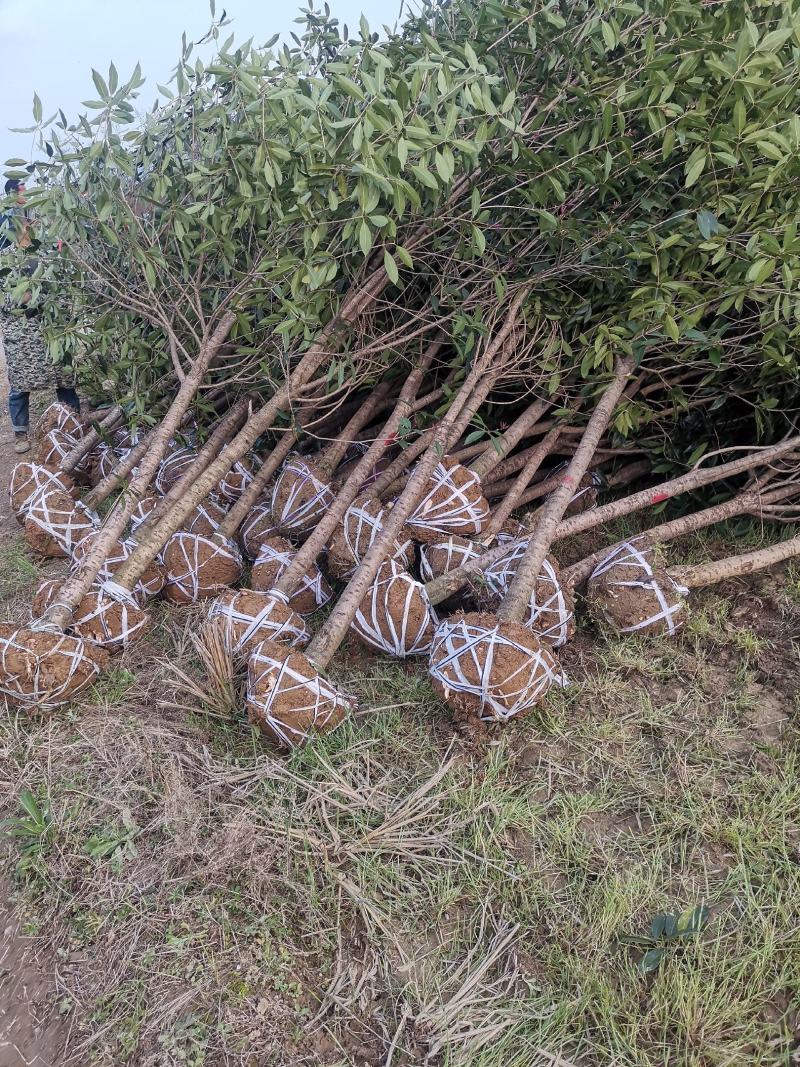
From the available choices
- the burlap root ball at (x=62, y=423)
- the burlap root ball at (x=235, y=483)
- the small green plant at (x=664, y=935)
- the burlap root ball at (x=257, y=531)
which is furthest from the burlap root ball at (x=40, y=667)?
the burlap root ball at (x=62, y=423)

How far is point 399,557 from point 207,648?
2.50ft

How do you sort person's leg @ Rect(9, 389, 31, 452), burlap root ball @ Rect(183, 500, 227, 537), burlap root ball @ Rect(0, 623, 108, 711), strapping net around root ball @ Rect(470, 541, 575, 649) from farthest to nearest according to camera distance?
1. person's leg @ Rect(9, 389, 31, 452)
2. burlap root ball @ Rect(183, 500, 227, 537)
3. strapping net around root ball @ Rect(470, 541, 575, 649)
4. burlap root ball @ Rect(0, 623, 108, 711)

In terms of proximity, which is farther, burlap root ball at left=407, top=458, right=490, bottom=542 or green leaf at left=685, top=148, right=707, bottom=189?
burlap root ball at left=407, top=458, right=490, bottom=542

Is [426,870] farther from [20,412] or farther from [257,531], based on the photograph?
[20,412]

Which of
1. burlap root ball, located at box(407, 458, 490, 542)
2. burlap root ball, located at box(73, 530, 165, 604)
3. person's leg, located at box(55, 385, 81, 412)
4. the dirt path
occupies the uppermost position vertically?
person's leg, located at box(55, 385, 81, 412)

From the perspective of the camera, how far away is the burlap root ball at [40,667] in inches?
83.5

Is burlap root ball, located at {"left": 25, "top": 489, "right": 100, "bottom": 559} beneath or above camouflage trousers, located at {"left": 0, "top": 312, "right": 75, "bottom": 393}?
beneath

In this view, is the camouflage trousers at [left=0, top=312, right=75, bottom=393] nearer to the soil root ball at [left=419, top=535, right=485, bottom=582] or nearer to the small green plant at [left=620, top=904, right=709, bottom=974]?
the soil root ball at [left=419, top=535, right=485, bottom=582]

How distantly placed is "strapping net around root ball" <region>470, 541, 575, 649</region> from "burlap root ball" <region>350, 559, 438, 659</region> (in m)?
0.22

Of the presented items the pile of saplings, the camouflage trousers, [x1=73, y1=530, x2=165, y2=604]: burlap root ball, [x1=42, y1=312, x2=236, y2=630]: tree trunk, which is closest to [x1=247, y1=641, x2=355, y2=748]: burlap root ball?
the pile of saplings

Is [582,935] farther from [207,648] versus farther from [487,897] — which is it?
[207,648]

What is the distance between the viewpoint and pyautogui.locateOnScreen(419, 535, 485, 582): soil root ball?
2.55 metres

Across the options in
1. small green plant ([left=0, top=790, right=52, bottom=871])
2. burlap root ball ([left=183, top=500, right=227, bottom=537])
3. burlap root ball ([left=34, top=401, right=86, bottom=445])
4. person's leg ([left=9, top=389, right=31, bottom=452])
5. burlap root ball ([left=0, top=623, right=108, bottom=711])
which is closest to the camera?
small green plant ([left=0, top=790, right=52, bottom=871])

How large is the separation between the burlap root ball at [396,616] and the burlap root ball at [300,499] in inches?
19.6
